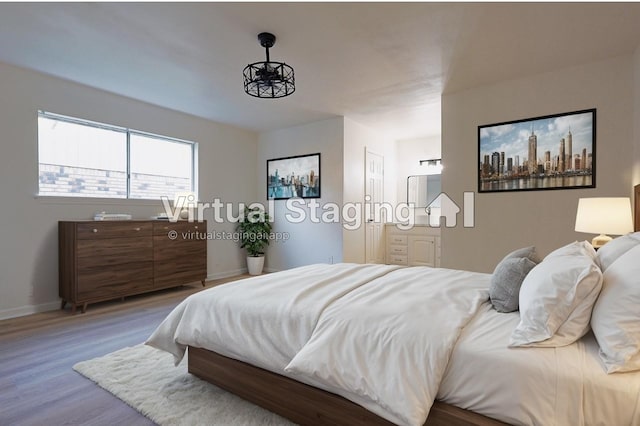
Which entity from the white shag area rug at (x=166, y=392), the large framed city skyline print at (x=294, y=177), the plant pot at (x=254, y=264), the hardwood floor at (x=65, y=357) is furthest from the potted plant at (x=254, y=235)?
the white shag area rug at (x=166, y=392)

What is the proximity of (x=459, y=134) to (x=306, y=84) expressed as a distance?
193 centimetres

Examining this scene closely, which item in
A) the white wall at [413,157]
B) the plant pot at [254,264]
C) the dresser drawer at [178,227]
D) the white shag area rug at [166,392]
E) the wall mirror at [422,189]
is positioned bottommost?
the white shag area rug at [166,392]

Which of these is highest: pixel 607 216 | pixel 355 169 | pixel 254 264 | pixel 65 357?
pixel 355 169

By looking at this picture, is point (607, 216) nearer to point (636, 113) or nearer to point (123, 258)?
point (636, 113)

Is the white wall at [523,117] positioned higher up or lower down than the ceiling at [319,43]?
lower down

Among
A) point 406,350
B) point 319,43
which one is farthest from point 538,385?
point 319,43

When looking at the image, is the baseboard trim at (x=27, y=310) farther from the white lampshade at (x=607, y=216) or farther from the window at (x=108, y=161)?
the white lampshade at (x=607, y=216)

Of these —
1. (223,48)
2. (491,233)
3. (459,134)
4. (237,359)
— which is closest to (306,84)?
(223,48)

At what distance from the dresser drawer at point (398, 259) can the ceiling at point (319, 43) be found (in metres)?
2.93

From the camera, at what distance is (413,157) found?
6.63 metres

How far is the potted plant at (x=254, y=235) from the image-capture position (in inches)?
225

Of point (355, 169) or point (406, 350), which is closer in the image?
point (406, 350)

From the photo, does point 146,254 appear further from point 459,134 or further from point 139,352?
point 459,134

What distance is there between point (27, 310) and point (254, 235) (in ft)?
9.87
